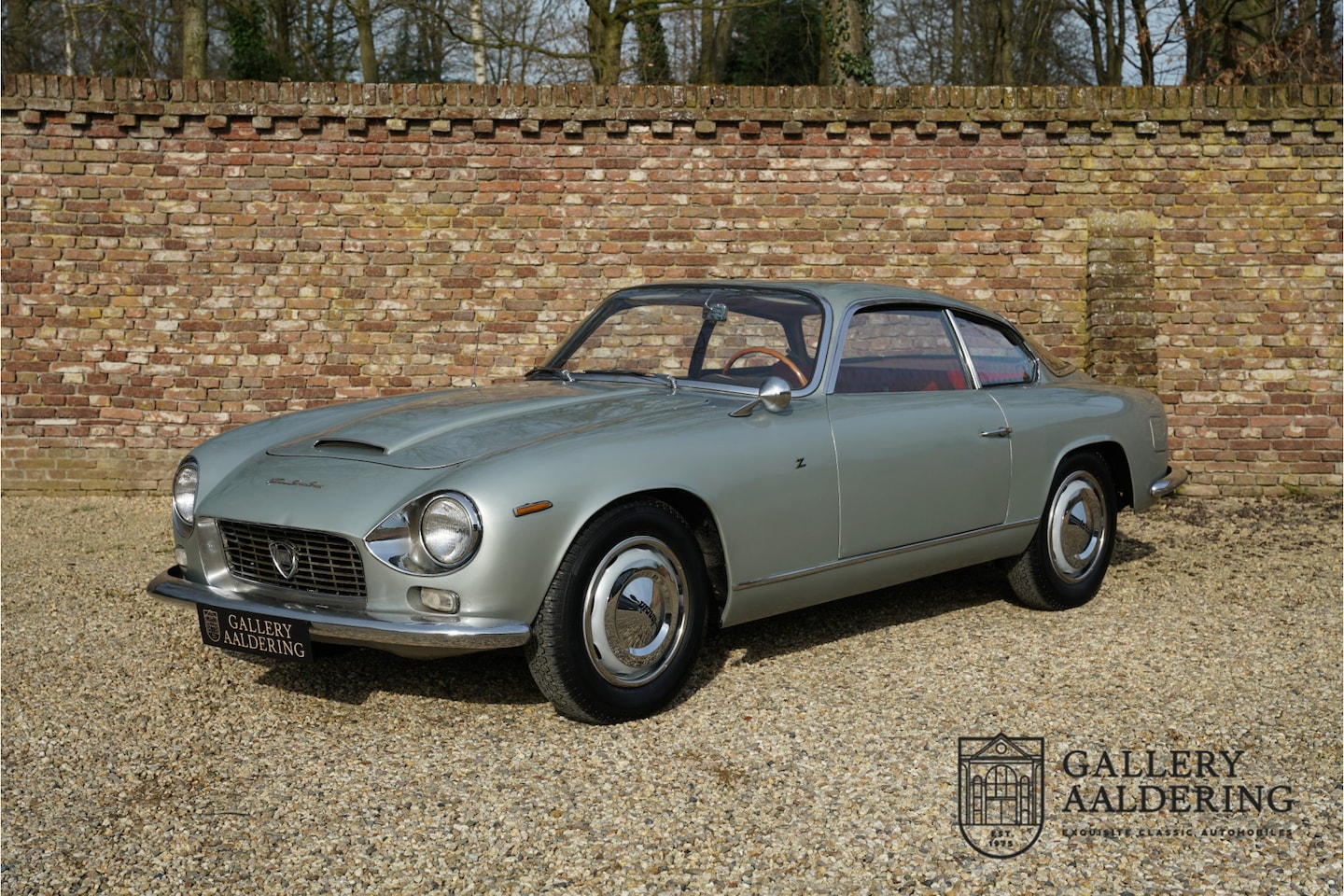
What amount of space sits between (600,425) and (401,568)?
0.83 metres

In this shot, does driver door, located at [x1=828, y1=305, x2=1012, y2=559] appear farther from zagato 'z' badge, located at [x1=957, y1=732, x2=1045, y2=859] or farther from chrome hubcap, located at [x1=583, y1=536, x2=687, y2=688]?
zagato 'z' badge, located at [x1=957, y1=732, x2=1045, y2=859]

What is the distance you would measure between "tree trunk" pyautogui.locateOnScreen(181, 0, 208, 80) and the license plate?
13107 millimetres

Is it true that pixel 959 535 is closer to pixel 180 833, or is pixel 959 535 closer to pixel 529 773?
pixel 529 773

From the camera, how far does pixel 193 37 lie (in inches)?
597

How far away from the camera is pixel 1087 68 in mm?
25547

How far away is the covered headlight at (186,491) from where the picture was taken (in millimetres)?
4219

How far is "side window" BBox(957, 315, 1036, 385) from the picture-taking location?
5.41 meters

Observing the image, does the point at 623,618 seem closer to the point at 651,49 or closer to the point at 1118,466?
the point at 1118,466

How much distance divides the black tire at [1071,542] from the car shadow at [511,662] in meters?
0.16

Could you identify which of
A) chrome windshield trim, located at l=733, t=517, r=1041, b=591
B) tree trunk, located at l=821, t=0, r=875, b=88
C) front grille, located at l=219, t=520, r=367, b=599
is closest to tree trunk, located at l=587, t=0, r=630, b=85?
tree trunk, located at l=821, t=0, r=875, b=88

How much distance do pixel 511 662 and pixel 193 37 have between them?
1316 centimetres

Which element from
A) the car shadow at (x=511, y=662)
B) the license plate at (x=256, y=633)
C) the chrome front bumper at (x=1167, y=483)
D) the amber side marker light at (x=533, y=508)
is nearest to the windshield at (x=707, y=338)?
the car shadow at (x=511, y=662)

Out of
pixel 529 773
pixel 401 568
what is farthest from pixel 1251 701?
pixel 401 568

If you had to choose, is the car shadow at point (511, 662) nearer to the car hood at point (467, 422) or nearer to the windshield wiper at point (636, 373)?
the car hood at point (467, 422)
